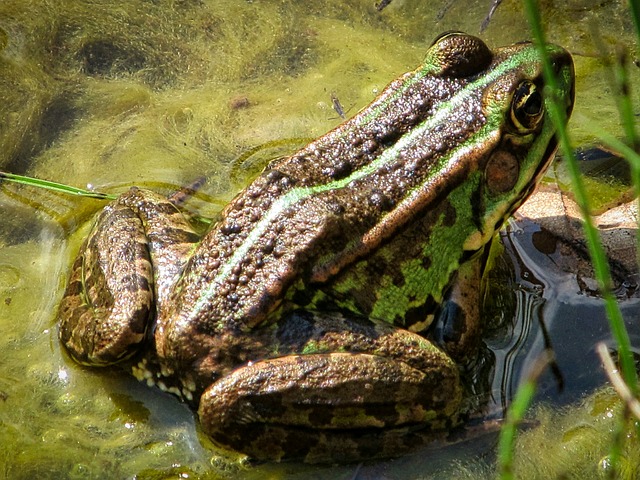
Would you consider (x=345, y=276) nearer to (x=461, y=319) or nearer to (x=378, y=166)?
(x=378, y=166)

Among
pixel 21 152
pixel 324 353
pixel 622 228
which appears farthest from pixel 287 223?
pixel 21 152

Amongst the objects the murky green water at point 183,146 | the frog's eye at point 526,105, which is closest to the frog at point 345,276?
the frog's eye at point 526,105

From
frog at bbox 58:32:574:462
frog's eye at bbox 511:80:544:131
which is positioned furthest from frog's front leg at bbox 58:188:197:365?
frog's eye at bbox 511:80:544:131

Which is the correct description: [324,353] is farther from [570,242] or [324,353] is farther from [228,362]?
[570,242]

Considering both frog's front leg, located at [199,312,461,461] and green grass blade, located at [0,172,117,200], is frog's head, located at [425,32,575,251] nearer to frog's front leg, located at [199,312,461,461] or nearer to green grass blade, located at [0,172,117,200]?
frog's front leg, located at [199,312,461,461]

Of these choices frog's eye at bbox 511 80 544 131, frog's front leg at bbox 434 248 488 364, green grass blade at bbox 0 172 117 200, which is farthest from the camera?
green grass blade at bbox 0 172 117 200

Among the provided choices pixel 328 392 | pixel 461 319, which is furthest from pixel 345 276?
pixel 461 319
